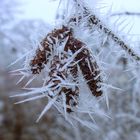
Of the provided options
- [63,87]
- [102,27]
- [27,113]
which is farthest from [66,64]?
[27,113]

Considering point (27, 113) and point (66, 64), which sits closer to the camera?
point (66, 64)

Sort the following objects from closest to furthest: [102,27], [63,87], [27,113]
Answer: [63,87]
[102,27]
[27,113]

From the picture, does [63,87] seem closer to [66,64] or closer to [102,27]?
[66,64]

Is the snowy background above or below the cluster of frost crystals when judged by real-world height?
below

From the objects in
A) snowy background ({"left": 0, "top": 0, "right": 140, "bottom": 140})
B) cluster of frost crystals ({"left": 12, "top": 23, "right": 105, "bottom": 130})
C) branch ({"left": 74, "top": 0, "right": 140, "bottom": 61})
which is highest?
branch ({"left": 74, "top": 0, "right": 140, "bottom": 61})

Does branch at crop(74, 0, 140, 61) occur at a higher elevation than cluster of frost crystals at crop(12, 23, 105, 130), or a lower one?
higher

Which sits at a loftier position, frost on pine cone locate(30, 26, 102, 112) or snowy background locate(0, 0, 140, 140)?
frost on pine cone locate(30, 26, 102, 112)

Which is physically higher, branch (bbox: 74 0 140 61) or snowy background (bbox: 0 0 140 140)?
branch (bbox: 74 0 140 61)

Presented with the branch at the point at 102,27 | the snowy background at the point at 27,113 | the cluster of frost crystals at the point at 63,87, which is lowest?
the snowy background at the point at 27,113

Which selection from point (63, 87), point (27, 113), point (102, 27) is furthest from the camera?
point (27, 113)
